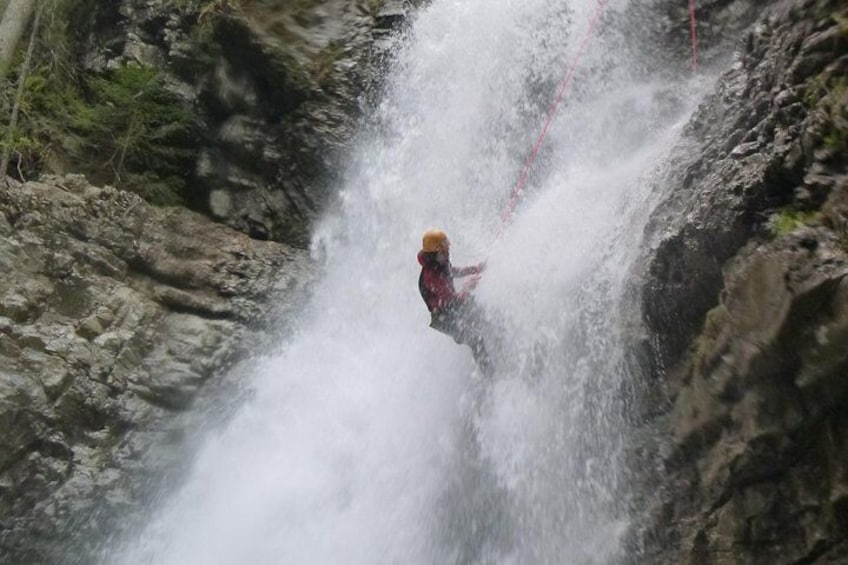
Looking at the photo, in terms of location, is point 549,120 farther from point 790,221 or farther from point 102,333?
point 102,333

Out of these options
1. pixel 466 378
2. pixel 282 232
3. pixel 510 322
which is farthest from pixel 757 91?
pixel 282 232

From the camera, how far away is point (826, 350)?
13.5 ft

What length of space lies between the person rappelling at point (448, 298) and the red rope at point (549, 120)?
211cm

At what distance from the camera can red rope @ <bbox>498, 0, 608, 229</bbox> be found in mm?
9344

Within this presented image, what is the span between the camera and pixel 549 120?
9773mm

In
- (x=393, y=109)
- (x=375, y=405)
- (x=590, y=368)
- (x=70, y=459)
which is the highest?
(x=393, y=109)

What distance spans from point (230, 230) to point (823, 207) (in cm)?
834

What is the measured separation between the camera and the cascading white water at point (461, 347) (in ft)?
21.4

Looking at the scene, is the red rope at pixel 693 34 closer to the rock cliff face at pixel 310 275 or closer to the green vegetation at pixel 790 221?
the rock cliff face at pixel 310 275

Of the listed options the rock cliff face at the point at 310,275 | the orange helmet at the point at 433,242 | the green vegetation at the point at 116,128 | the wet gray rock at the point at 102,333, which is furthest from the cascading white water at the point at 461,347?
the green vegetation at the point at 116,128

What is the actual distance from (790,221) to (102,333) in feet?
A: 25.7

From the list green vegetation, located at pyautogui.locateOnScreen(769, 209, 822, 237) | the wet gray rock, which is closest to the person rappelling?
green vegetation, located at pyautogui.locateOnScreen(769, 209, 822, 237)

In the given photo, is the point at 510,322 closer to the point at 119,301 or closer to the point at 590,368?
the point at 590,368

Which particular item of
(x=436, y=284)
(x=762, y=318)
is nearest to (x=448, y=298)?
(x=436, y=284)
